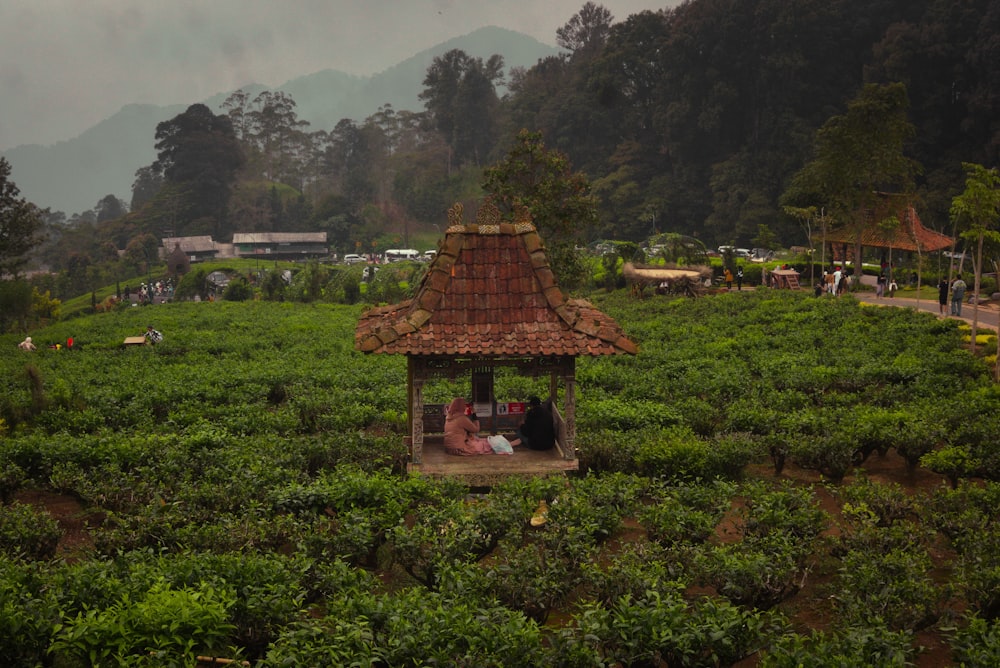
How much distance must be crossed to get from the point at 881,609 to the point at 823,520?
2138mm

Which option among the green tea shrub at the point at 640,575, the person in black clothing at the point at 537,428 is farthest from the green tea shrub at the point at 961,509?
the person in black clothing at the point at 537,428

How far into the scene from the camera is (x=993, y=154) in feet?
188

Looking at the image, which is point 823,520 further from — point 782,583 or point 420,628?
point 420,628

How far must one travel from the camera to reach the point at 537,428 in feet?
43.1

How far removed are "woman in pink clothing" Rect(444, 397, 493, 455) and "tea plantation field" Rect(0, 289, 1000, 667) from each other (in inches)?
35.5

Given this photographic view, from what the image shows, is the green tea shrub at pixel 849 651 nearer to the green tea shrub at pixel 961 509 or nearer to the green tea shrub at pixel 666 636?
the green tea shrub at pixel 666 636

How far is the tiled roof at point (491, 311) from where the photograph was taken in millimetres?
11820

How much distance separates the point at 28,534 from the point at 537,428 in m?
6.98

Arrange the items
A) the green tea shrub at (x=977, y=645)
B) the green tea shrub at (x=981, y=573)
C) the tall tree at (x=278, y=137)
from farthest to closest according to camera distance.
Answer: the tall tree at (x=278, y=137)
the green tea shrub at (x=981, y=573)
the green tea shrub at (x=977, y=645)

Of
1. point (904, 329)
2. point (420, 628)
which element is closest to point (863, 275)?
point (904, 329)

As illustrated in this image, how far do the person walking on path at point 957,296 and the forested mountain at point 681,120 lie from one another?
15231 millimetres

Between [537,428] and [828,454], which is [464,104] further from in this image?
[828,454]

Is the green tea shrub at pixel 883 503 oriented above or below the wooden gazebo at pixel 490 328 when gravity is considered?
below

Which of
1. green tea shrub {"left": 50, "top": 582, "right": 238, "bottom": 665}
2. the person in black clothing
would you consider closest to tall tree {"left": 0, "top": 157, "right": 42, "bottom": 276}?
the person in black clothing
